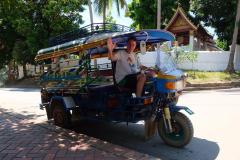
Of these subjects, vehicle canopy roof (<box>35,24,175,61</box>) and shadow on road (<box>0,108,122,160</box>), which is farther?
vehicle canopy roof (<box>35,24,175,61</box>)

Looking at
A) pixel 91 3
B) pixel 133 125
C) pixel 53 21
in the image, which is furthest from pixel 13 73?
pixel 133 125

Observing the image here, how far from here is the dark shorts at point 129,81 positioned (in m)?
6.70

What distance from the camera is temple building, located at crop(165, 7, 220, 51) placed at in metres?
30.7

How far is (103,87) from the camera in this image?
24.0 feet

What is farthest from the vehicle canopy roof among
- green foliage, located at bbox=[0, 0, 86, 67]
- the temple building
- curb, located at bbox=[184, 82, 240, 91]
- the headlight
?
green foliage, located at bbox=[0, 0, 86, 67]

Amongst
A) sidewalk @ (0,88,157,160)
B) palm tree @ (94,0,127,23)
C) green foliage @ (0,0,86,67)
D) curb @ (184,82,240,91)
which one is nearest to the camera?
sidewalk @ (0,88,157,160)

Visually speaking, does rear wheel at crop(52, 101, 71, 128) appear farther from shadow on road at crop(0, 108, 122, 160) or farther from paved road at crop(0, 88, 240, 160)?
shadow on road at crop(0, 108, 122, 160)

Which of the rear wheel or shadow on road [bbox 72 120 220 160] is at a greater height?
the rear wheel


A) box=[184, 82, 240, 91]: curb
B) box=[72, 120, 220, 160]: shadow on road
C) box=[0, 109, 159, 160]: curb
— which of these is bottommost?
box=[72, 120, 220, 160]: shadow on road

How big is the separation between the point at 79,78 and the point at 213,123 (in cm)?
333

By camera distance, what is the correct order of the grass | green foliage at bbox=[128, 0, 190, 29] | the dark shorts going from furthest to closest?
green foliage at bbox=[128, 0, 190, 29] < the grass < the dark shorts

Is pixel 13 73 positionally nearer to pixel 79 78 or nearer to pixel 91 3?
pixel 91 3

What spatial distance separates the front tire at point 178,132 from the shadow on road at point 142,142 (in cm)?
12

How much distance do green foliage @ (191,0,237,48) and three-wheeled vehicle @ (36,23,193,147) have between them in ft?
67.8
